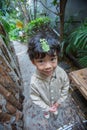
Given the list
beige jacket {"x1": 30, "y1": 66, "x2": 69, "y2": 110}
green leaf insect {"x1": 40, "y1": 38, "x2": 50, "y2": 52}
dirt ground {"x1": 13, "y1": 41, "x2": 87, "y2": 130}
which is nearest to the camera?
green leaf insect {"x1": 40, "y1": 38, "x2": 50, "y2": 52}

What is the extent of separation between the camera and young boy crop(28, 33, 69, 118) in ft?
4.58

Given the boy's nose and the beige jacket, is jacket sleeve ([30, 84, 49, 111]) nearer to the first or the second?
the beige jacket

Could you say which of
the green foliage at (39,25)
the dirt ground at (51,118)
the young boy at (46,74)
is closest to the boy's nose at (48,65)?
the young boy at (46,74)

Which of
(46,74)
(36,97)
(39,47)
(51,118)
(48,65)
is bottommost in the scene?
(51,118)

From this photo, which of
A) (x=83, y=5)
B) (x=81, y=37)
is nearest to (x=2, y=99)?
(x=81, y=37)

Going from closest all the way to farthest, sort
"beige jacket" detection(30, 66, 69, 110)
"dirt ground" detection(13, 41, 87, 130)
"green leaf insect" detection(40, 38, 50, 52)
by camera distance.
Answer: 1. "green leaf insect" detection(40, 38, 50, 52)
2. "beige jacket" detection(30, 66, 69, 110)
3. "dirt ground" detection(13, 41, 87, 130)

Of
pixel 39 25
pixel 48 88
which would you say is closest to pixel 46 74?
pixel 48 88

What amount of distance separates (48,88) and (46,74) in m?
0.17

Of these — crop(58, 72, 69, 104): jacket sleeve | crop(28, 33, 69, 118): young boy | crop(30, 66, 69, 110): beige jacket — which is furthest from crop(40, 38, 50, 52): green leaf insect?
crop(58, 72, 69, 104): jacket sleeve

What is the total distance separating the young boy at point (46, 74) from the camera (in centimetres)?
140

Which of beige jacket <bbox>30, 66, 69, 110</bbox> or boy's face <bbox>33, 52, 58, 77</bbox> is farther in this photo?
beige jacket <bbox>30, 66, 69, 110</bbox>

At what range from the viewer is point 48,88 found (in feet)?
5.52

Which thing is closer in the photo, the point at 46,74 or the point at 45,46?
the point at 45,46

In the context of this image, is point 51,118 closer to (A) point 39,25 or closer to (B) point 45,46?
(B) point 45,46
